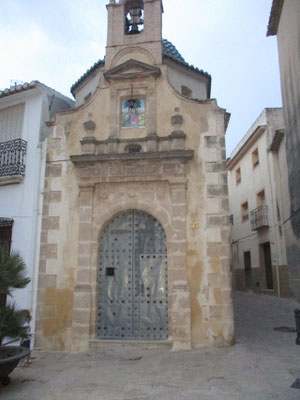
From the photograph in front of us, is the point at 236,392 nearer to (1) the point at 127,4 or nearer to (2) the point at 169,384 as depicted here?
(2) the point at 169,384

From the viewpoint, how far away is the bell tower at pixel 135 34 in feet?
28.5

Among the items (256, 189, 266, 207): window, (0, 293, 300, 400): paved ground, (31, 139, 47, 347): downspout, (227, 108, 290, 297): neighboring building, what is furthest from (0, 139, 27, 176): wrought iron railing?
(256, 189, 266, 207): window

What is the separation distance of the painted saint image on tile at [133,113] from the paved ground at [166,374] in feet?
15.9

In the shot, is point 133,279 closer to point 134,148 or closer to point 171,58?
point 134,148

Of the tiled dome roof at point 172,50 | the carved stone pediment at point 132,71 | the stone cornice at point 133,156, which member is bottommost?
the stone cornice at point 133,156

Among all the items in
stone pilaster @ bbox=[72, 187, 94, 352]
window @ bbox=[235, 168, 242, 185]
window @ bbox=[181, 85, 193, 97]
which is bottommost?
stone pilaster @ bbox=[72, 187, 94, 352]

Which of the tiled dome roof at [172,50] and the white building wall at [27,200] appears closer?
the white building wall at [27,200]

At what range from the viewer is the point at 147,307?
24.3 feet

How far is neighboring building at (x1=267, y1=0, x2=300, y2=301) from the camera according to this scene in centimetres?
1131

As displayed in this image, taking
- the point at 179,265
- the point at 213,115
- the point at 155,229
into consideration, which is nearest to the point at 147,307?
the point at 179,265

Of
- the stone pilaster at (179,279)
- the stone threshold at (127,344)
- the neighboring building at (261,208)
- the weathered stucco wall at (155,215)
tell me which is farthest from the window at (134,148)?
the neighboring building at (261,208)

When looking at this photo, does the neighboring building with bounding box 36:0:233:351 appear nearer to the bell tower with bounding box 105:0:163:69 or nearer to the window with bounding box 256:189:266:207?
the bell tower with bounding box 105:0:163:69

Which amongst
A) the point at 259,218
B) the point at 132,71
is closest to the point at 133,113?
the point at 132,71

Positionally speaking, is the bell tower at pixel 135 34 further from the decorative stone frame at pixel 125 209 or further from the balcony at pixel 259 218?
the balcony at pixel 259 218
